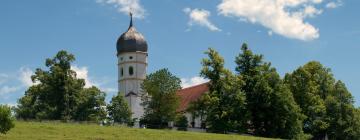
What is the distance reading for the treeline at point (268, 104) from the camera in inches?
2432

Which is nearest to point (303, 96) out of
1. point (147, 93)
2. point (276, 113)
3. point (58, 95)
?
point (276, 113)

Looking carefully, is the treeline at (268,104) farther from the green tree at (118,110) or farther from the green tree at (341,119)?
the green tree at (118,110)

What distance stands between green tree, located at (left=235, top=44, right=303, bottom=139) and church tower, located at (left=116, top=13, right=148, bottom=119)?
107 ft

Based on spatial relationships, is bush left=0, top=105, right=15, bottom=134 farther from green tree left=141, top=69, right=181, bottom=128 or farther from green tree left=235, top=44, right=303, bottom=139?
green tree left=141, top=69, right=181, bottom=128

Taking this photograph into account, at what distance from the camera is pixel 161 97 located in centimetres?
7075

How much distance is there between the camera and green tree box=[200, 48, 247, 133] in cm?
6092

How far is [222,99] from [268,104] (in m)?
4.64

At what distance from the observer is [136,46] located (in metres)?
97.2

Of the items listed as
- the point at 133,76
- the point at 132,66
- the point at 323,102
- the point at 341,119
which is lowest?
the point at 341,119

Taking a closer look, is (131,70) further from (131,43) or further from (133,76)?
(131,43)

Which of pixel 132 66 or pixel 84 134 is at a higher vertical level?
pixel 132 66

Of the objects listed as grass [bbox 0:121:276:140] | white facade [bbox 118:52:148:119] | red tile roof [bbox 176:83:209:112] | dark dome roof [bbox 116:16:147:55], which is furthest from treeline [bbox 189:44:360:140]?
dark dome roof [bbox 116:16:147:55]

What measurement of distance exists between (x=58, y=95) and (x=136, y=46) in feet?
91.2

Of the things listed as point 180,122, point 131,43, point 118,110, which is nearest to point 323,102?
point 180,122
